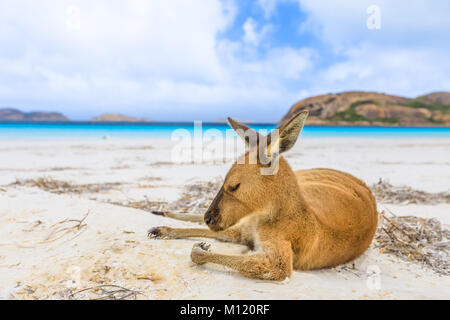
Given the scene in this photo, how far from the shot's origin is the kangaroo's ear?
269 centimetres

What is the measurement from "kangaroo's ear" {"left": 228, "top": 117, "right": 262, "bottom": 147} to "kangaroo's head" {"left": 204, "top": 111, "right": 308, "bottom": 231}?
0.09 metres

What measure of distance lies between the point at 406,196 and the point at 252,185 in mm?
4568

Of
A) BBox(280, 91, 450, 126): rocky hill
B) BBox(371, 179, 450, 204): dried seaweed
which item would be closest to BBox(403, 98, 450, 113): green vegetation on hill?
BBox(280, 91, 450, 126): rocky hill

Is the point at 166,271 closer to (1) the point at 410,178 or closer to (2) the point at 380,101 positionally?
(1) the point at 410,178

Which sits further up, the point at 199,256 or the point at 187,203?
the point at 199,256

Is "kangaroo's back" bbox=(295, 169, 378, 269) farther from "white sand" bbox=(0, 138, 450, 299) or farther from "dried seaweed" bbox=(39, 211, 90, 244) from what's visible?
"dried seaweed" bbox=(39, 211, 90, 244)

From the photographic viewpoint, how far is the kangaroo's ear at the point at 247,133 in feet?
8.82

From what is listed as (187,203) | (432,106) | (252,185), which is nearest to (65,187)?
(187,203)

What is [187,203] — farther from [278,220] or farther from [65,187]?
[278,220]

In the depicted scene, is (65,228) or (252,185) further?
(65,228)

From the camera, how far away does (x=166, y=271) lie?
2.46 m

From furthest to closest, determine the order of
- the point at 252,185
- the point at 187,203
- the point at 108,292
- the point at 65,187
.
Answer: the point at 65,187
the point at 187,203
the point at 252,185
the point at 108,292

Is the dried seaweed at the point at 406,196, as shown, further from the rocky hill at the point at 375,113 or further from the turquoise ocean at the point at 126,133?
the rocky hill at the point at 375,113

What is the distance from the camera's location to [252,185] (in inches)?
100.0
